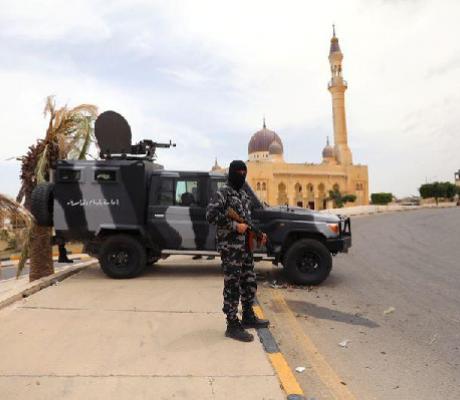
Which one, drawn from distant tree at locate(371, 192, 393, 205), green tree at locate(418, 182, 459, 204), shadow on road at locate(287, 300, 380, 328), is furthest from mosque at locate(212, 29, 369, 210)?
shadow on road at locate(287, 300, 380, 328)

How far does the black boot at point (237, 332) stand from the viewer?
4.23 metres

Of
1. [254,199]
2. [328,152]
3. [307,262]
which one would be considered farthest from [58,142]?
[328,152]

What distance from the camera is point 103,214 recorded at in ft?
25.1

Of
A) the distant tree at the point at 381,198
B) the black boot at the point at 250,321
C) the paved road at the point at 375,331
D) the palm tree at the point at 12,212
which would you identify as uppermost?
the distant tree at the point at 381,198

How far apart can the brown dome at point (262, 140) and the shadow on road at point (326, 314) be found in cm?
7085

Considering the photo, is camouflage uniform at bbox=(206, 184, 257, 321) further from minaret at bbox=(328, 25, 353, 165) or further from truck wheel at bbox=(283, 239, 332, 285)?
minaret at bbox=(328, 25, 353, 165)

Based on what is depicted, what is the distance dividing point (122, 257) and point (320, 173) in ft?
217

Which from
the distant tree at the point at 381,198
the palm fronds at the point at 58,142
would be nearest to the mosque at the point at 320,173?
the distant tree at the point at 381,198

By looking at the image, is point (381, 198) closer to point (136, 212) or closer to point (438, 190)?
point (438, 190)

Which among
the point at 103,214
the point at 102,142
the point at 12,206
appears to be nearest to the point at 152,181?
the point at 103,214

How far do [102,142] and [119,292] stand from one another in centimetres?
358

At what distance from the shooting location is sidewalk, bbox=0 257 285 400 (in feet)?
10.4

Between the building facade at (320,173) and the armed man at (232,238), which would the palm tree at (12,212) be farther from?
the building facade at (320,173)

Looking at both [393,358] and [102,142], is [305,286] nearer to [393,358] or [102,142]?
[393,358]
